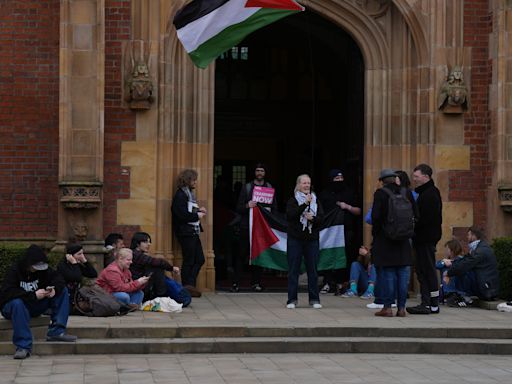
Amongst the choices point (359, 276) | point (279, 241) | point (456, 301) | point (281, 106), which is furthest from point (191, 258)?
point (281, 106)

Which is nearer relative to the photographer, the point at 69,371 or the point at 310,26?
the point at 69,371

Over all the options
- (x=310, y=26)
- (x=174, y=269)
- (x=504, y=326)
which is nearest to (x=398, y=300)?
(x=504, y=326)

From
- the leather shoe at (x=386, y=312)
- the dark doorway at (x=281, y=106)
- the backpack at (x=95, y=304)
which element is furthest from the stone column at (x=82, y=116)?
the dark doorway at (x=281, y=106)

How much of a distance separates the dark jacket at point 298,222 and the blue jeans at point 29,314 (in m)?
3.83

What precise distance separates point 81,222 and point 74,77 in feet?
6.56

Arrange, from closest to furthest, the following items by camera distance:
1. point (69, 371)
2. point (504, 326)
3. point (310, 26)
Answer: point (69, 371) < point (504, 326) < point (310, 26)

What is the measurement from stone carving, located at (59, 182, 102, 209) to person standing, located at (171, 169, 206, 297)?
114 centimetres

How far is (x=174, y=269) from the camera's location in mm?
15336

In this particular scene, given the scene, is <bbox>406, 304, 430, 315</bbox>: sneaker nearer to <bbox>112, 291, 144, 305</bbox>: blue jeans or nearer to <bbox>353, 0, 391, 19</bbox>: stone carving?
<bbox>112, 291, 144, 305</bbox>: blue jeans

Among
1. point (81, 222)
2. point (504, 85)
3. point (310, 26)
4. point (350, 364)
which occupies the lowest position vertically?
point (350, 364)

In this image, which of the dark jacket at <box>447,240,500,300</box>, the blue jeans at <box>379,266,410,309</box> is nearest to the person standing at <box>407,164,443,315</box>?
the blue jeans at <box>379,266,410,309</box>

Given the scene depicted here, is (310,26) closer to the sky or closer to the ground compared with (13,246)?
closer to the sky

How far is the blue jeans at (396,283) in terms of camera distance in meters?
15.1

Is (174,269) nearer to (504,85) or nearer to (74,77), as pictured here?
(74,77)
